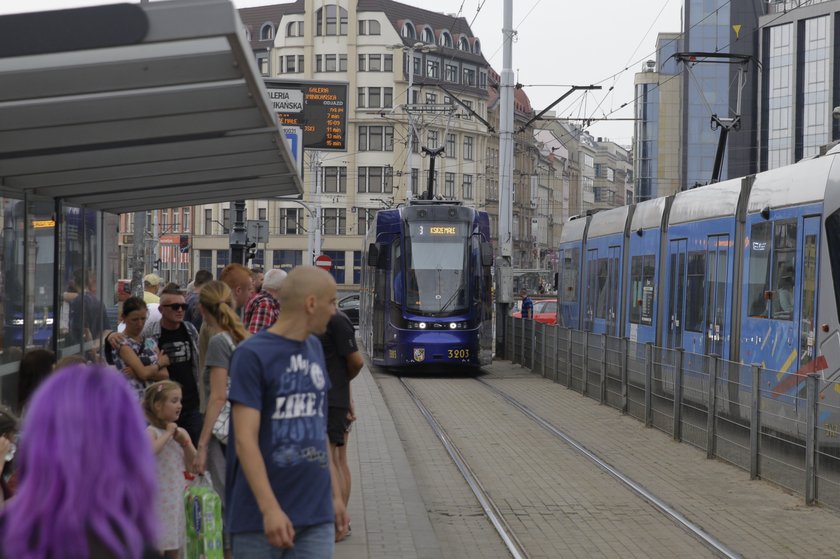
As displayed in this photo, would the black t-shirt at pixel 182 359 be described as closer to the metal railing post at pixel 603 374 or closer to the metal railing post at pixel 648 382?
the metal railing post at pixel 648 382

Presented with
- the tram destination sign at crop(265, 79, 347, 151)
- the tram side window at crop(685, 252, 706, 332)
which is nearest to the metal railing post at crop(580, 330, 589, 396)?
the tram side window at crop(685, 252, 706, 332)

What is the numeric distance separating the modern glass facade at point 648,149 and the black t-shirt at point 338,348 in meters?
80.9

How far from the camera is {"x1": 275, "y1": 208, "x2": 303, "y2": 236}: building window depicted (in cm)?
9125

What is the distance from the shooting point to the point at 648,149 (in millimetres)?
88750

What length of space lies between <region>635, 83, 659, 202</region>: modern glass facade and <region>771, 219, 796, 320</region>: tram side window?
241 feet

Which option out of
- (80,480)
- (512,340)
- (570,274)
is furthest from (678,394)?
(512,340)

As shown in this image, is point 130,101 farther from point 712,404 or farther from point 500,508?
point 712,404

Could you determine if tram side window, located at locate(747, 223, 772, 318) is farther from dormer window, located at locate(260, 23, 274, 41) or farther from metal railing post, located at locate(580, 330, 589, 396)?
dormer window, located at locate(260, 23, 274, 41)

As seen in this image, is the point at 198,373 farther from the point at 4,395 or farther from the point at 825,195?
the point at 825,195

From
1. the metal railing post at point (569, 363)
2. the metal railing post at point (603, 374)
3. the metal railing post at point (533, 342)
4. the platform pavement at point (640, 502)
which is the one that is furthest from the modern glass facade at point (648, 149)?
the platform pavement at point (640, 502)

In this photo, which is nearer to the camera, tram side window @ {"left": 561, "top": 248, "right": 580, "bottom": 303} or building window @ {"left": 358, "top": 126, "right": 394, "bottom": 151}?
tram side window @ {"left": 561, "top": 248, "right": 580, "bottom": 303}

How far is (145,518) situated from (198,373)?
18.6ft

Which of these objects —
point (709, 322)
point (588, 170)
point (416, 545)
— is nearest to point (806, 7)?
point (709, 322)

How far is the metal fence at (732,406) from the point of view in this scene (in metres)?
11.0
